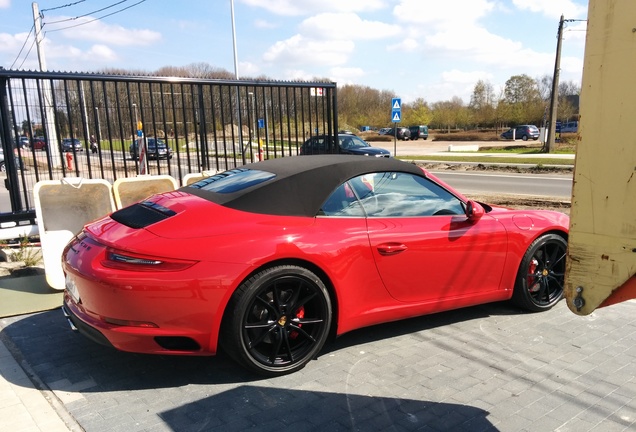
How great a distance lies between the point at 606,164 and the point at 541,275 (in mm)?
2566

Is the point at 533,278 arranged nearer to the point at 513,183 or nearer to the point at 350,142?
the point at 513,183

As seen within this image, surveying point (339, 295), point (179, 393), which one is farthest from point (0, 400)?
point (339, 295)

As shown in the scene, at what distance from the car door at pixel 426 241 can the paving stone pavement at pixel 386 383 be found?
0.43 m

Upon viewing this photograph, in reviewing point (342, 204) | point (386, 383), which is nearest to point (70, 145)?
point (342, 204)

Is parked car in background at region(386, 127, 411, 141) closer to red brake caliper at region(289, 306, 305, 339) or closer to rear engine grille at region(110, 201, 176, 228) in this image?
rear engine grille at region(110, 201, 176, 228)

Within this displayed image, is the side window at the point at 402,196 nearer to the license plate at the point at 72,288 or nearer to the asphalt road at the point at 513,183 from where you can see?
the license plate at the point at 72,288

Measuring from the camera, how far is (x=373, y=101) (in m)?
104

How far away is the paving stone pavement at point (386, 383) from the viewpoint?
9.23 ft

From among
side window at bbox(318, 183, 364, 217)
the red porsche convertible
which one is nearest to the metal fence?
the red porsche convertible

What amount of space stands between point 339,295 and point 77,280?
68.5 inches

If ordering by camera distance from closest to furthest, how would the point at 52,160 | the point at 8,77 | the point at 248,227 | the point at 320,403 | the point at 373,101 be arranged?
the point at 320,403 < the point at 248,227 < the point at 8,77 < the point at 52,160 < the point at 373,101

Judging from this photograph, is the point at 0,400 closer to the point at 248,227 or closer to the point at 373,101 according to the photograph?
the point at 248,227

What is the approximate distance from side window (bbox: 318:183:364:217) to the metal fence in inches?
140

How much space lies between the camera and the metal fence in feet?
19.7
